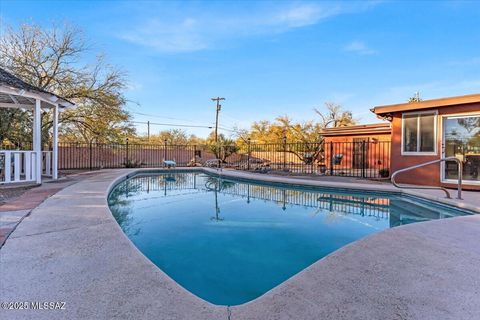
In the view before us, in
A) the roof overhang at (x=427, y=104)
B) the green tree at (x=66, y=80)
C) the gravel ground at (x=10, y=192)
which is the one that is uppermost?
the green tree at (x=66, y=80)

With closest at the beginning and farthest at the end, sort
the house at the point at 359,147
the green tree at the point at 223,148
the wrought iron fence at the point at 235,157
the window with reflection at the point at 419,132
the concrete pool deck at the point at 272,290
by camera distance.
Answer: the concrete pool deck at the point at 272,290 < the window with reflection at the point at 419,132 < the wrought iron fence at the point at 235,157 < the house at the point at 359,147 < the green tree at the point at 223,148

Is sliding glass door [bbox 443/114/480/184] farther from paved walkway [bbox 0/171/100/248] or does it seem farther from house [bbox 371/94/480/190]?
paved walkway [bbox 0/171/100/248]

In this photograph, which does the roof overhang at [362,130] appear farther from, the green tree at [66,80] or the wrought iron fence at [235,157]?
the green tree at [66,80]

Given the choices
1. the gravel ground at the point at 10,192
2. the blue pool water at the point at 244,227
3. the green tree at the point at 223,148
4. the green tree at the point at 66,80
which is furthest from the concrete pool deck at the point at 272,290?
the green tree at the point at 223,148

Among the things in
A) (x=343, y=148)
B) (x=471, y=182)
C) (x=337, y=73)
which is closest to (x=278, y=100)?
(x=337, y=73)

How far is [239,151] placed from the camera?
17859 mm

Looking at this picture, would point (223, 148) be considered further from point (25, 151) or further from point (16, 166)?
point (16, 166)

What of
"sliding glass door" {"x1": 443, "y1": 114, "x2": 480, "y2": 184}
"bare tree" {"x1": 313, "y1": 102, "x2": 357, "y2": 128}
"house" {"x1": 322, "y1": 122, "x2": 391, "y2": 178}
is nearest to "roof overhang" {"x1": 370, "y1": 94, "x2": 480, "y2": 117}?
"sliding glass door" {"x1": 443, "y1": 114, "x2": 480, "y2": 184}

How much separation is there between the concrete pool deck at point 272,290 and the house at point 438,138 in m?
5.91

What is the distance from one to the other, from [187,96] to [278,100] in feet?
31.7

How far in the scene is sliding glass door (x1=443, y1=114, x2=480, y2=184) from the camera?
7.62 m

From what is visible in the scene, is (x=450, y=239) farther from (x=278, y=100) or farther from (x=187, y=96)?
(x=187, y=96)

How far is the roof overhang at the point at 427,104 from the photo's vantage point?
7.28 meters

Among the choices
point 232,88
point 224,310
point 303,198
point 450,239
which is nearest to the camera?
point 224,310
